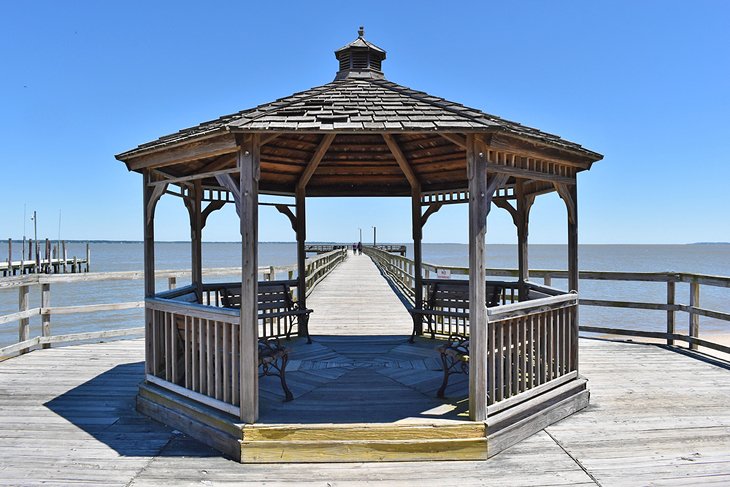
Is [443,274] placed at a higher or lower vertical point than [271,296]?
higher

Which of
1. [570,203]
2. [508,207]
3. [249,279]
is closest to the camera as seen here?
[249,279]

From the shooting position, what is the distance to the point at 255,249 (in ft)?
12.3

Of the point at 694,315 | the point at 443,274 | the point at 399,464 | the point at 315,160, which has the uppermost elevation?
the point at 315,160

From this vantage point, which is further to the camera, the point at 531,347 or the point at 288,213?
the point at 288,213

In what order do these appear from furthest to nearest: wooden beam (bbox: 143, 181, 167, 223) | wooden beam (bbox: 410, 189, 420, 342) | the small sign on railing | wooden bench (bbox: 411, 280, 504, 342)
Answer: the small sign on railing → wooden beam (bbox: 410, 189, 420, 342) → wooden bench (bbox: 411, 280, 504, 342) → wooden beam (bbox: 143, 181, 167, 223)

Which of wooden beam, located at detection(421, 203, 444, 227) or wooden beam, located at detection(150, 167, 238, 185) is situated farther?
wooden beam, located at detection(421, 203, 444, 227)

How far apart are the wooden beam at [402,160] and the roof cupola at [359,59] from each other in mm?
786

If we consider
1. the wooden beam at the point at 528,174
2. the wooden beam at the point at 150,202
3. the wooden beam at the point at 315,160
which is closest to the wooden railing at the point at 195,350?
the wooden beam at the point at 150,202

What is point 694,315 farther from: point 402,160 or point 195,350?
point 195,350

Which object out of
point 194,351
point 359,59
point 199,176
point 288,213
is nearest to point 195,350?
point 194,351

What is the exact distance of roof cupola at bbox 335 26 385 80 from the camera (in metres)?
6.02

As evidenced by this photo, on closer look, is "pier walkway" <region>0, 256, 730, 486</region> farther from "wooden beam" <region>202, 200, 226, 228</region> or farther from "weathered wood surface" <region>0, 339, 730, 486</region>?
"wooden beam" <region>202, 200, 226, 228</region>

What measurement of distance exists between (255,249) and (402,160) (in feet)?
11.2

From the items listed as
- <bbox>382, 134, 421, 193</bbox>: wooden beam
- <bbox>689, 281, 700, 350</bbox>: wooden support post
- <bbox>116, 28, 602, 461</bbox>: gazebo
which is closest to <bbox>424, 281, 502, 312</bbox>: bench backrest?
<bbox>116, 28, 602, 461</bbox>: gazebo
